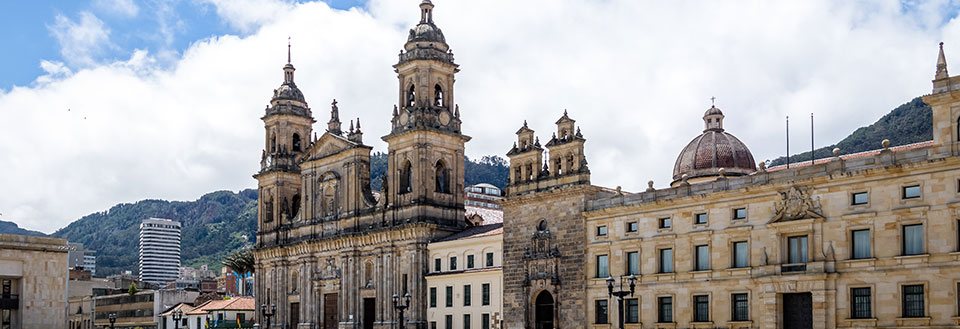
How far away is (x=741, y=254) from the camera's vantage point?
173 feet

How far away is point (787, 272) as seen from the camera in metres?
50.3

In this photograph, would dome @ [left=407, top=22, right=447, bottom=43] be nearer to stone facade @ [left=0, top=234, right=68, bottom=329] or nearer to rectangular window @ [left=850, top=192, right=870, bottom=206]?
stone facade @ [left=0, top=234, right=68, bottom=329]

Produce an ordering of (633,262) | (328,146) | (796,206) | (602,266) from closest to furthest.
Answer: (796,206) → (633,262) → (602,266) → (328,146)

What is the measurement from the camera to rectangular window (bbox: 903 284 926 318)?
4619 cm

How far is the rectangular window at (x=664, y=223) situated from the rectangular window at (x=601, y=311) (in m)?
5.37

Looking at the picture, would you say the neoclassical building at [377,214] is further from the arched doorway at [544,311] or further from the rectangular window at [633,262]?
the rectangular window at [633,262]

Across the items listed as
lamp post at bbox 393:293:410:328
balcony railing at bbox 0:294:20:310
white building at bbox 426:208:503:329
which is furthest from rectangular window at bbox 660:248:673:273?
balcony railing at bbox 0:294:20:310

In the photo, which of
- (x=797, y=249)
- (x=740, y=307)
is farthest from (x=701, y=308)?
(x=797, y=249)

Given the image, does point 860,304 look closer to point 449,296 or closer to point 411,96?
point 449,296

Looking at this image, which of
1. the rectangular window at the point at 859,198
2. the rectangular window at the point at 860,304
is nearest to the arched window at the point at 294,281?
the rectangular window at the point at 860,304

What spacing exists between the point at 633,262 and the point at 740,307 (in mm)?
6878

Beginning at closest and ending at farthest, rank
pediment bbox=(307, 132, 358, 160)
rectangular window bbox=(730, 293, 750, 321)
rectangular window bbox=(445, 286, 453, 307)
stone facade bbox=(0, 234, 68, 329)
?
rectangular window bbox=(730, 293, 750, 321), stone facade bbox=(0, 234, 68, 329), rectangular window bbox=(445, 286, 453, 307), pediment bbox=(307, 132, 358, 160)

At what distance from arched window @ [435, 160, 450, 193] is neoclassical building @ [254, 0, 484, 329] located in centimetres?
7

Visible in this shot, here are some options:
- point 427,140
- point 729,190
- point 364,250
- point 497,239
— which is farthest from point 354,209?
point 729,190
